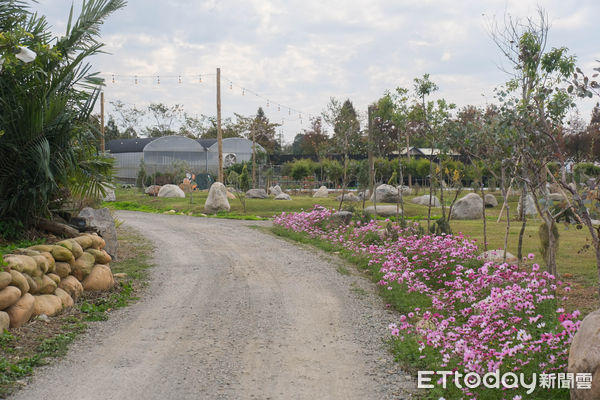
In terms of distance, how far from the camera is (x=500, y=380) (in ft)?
14.3

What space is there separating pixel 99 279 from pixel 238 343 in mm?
3091

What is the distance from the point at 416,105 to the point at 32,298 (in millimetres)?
10840

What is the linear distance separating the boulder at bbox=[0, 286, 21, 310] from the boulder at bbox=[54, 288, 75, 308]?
95 centimetres

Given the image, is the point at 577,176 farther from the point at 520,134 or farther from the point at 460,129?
the point at 460,129

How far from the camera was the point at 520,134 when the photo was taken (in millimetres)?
6367

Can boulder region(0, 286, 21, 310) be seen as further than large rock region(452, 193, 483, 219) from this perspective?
No

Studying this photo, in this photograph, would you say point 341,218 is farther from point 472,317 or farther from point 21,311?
point 21,311

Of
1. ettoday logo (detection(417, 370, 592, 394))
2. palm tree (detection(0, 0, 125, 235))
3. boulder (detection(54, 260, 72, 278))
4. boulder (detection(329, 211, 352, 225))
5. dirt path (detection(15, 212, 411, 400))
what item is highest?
palm tree (detection(0, 0, 125, 235))

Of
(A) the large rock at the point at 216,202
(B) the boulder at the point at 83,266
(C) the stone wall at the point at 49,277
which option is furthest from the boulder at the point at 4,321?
(A) the large rock at the point at 216,202

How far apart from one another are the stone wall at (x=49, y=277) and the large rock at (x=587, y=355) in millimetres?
5178

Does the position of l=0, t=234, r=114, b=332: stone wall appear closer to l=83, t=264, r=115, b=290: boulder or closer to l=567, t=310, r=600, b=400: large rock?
l=83, t=264, r=115, b=290: boulder

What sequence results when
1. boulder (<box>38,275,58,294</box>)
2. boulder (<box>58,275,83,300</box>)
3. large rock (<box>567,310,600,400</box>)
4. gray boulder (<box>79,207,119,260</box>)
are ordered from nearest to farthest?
1. large rock (<box>567,310,600,400</box>)
2. boulder (<box>38,275,58,294</box>)
3. boulder (<box>58,275,83,300</box>)
4. gray boulder (<box>79,207,119,260</box>)

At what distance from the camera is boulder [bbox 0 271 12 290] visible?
575 centimetres

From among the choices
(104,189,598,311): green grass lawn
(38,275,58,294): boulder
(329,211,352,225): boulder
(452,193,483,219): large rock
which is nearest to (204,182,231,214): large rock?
(104,189,598,311): green grass lawn
